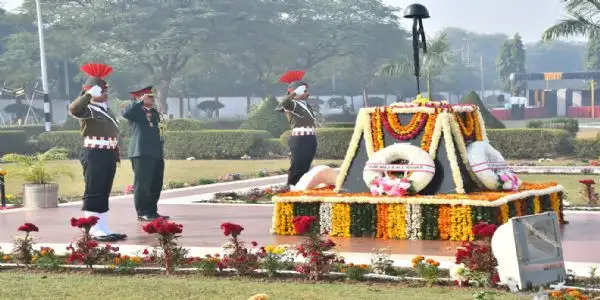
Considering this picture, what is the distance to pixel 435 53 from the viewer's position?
42.0 metres

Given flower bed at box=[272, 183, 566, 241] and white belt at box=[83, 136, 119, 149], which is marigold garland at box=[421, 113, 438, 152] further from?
white belt at box=[83, 136, 119, 149]

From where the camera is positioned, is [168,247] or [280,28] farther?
[280,28]

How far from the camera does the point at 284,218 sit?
41.0ft

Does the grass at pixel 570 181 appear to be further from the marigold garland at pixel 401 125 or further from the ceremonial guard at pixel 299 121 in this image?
the marigold garland at pixel 401 125

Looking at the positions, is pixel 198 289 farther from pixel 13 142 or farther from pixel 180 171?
pixel 13 142

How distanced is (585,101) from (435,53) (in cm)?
3140

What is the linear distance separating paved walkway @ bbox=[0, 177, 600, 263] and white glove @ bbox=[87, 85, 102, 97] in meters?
1.95

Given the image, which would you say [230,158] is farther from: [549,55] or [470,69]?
[549,55]

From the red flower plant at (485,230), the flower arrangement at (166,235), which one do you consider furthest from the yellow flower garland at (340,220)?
the red flower plant at (485,230)

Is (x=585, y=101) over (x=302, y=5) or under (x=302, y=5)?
under

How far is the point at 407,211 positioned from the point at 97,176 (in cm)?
411

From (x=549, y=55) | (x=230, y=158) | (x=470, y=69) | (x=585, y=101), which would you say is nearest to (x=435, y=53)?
(x=230, y=158)

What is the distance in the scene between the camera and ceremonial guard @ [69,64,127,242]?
12.5 metres

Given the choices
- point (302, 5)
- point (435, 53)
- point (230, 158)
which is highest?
point (302, 5)
